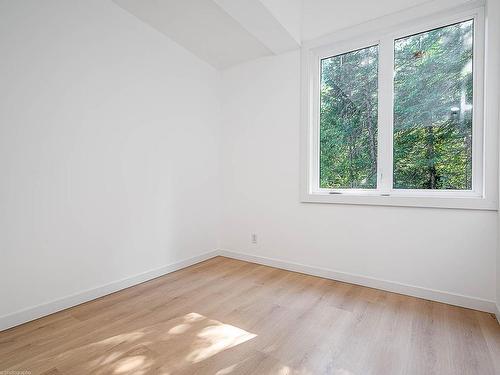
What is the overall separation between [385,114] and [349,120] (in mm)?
349

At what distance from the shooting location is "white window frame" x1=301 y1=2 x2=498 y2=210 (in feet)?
6.78

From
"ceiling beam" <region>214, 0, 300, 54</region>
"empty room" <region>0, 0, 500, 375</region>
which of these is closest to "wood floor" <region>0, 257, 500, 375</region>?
"empty room" <region>0, 0, 500, 375</region>

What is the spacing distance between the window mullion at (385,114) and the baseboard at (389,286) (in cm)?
86

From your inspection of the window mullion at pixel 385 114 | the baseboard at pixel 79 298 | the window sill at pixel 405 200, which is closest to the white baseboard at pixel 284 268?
the baseboard at pixel 79 298

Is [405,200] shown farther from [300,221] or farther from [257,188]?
[257,188]

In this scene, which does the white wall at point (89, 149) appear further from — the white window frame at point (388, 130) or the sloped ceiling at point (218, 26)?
the white window frame at point (388, 130)

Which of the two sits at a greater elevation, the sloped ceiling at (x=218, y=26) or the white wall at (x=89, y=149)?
the sloped ceiling at (x=218, y=26)

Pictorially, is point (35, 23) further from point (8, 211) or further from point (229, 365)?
point (229, 365)

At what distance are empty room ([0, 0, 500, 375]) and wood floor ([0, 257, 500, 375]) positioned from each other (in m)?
0.01

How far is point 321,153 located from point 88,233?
2.40m

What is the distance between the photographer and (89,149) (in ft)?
7.18

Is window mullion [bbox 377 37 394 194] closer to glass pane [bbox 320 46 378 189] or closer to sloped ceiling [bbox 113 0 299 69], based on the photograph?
glass pane [bbox 320 46 378 189]

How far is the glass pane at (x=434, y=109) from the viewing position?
219 cm

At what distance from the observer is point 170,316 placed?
6.41 ft
